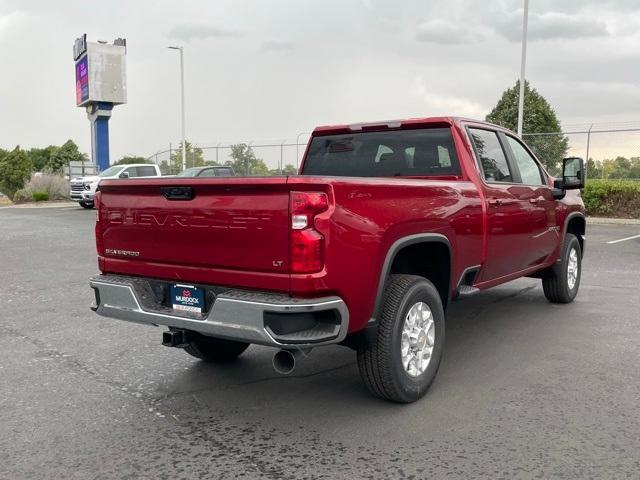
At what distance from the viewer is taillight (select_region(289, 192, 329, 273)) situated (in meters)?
3.34

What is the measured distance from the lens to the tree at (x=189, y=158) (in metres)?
41.0

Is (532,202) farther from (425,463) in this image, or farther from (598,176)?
(598,176)

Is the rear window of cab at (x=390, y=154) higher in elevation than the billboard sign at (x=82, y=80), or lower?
lower

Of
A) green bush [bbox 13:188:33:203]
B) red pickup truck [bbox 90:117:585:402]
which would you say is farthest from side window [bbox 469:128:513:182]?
green bush [bbox 13:188:33:203]

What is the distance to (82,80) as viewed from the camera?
47.1 m

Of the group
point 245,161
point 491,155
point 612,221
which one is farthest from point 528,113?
point 491,155

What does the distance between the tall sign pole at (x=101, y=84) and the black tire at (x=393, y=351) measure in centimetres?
4395

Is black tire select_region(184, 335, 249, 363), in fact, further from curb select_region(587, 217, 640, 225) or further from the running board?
curb select_region(587, 217, 640, 225)

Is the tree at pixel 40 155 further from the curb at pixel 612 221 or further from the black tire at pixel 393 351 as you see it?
the black tire at pixel 393 351

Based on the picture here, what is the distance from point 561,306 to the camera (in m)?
7.03

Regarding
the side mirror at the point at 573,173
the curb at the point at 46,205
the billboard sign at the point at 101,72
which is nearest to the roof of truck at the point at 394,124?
the side mirror at the point at 573,173

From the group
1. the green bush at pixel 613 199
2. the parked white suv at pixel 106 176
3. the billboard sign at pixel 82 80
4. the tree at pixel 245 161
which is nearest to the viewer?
the green bush at pixel 613 199

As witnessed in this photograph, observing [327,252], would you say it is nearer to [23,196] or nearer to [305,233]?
[305,233]

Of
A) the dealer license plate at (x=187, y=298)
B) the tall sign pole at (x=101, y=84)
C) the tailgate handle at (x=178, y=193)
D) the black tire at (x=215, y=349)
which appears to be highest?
the tall sign pole at (x=101, y=84)
